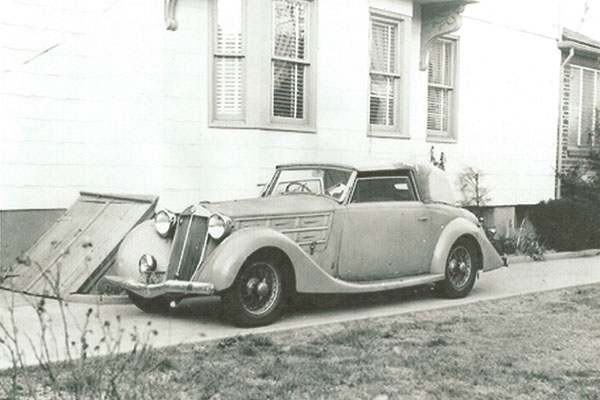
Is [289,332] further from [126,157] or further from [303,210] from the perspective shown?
[126,157]

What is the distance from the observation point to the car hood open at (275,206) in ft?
26.5

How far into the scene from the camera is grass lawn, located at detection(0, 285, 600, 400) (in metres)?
5.22

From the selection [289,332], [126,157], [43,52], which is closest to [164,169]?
[126,157]

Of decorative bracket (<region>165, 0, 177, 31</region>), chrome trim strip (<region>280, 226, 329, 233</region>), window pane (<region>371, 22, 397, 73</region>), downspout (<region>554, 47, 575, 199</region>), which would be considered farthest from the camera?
downspout (<region>554, 47, 575, 199</region>)

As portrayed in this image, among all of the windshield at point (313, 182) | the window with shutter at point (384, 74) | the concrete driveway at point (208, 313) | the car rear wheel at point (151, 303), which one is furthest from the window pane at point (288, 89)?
the car rear wheel at point (151, 303)

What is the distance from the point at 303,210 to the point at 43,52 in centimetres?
450

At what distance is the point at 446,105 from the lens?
1460 centimetres

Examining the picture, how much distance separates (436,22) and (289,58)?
335 centimetres

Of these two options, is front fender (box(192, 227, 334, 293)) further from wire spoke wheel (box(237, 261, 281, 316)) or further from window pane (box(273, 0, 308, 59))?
window pane (box(273, 0, 308, 59))

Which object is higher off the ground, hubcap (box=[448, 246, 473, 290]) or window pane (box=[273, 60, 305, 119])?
window pane (box=[273, 60, 305, 119])

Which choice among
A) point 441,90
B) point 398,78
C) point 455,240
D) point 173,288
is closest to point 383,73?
point 398,78

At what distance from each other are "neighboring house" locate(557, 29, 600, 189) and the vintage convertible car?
8.19 m

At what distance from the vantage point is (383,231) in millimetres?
8992

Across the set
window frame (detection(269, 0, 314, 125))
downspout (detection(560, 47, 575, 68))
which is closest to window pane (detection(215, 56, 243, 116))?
window frame (detection(269, 0, 314, 125))
